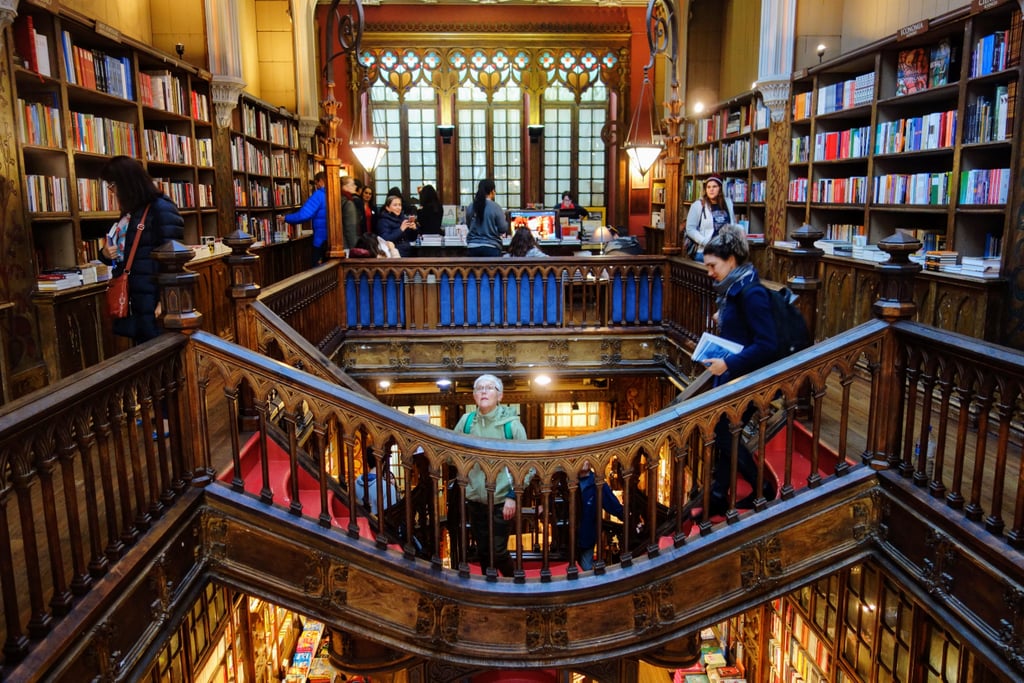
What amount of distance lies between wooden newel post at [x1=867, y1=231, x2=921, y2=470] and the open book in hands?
608 millimetres

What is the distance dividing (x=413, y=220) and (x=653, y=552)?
5.37 m

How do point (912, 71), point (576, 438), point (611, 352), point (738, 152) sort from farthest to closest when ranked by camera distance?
point (738, 152)
point (611, 352)
point (912, 71)
point (576, 438)

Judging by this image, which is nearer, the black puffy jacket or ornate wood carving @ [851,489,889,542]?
ornate wood carving @ [851,489,889,542]

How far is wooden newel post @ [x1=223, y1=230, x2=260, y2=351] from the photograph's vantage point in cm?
397

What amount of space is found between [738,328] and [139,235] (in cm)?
280

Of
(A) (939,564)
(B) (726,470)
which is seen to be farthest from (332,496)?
(A) (939,564)

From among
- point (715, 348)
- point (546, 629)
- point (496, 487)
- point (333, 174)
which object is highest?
point (333, 174)

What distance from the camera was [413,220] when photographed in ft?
26.3

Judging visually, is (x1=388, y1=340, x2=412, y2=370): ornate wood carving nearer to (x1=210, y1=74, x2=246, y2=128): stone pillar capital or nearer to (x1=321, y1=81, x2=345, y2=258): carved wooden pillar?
(x1=321, y1=81, x2=345, y2=258): carved wooden pillar

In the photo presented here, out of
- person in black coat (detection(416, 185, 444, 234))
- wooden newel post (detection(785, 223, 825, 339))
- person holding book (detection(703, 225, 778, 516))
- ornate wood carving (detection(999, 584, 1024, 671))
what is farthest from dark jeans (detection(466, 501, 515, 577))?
person in black coat (detection(416, 185, 444, 234))

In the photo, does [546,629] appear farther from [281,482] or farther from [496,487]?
[281,482]

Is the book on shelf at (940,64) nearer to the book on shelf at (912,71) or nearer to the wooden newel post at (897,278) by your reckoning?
the book on shelf at (912,71)

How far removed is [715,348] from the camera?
→ 11.8ft

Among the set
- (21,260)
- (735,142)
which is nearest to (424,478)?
(21,260)
